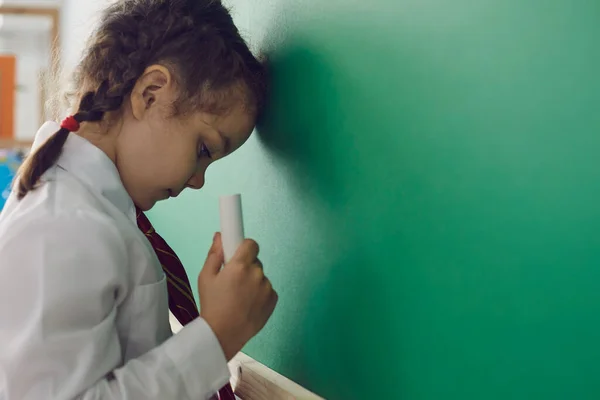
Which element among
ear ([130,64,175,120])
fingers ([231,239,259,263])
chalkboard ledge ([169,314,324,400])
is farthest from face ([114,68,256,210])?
chalkboard ledge ([169,314,324,400])

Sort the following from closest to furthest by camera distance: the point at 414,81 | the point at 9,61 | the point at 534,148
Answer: the point at 534,148
the point at 414,81
the point at 9,61

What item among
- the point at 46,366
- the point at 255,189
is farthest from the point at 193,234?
the point at 46,366

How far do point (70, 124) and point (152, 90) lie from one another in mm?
85

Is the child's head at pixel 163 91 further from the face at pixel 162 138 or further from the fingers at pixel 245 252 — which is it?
the fingers at pixel 245 252

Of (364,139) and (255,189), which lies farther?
(255,189)

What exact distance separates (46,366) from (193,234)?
46cm

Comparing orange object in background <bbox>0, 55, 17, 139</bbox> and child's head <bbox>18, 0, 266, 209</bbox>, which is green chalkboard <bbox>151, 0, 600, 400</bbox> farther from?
orange object in background <bbox>0, 55, 17, 139</bbox>

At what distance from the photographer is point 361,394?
0.55 metres

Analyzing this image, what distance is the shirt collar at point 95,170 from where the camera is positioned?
600 millimetres

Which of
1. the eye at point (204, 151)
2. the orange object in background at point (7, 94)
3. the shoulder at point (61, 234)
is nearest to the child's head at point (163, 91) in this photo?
the eye at point (204, 151)

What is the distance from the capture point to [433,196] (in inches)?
17.7

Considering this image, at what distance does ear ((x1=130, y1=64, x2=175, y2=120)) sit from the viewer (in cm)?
62

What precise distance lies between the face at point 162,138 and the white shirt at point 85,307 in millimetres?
42

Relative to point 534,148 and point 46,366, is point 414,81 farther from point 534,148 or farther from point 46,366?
point 46,366
